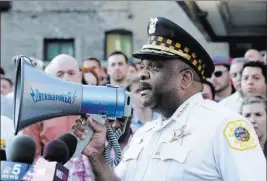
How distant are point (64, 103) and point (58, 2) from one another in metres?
15.0

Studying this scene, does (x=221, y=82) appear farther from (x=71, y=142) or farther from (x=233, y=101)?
(x=71, y=142)

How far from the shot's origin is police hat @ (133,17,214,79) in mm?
3737

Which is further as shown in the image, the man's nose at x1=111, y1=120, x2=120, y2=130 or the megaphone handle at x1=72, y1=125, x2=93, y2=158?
the man's nose at x1=111, y1=120, x2=120, y2=130

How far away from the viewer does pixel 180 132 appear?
363cm


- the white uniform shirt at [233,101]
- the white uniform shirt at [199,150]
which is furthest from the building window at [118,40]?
the white uniform shirt at [199,150]

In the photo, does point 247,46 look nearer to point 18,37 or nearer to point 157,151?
point 18,37

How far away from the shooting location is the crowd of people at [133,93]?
597cm

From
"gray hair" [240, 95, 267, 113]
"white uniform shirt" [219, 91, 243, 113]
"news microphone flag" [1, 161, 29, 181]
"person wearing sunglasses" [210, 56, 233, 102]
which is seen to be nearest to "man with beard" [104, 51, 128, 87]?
"person wearing sunglasses" [210, 56, 233, 102]

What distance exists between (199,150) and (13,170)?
1473 mm

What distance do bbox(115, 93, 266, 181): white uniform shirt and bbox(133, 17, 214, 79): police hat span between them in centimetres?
18

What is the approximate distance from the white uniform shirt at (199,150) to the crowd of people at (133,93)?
1.82ft

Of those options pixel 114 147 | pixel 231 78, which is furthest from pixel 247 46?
pixel 114 147

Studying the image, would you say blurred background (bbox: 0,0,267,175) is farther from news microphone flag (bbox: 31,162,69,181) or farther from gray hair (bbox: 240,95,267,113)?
news microphone flag (bbox: 31,162,69,181)

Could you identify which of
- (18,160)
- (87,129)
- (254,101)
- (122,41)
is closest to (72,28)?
(122,41)
